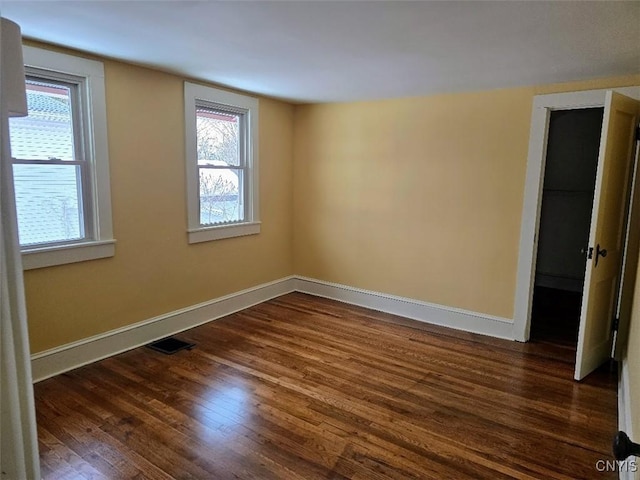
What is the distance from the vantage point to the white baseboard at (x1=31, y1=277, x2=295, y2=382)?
2.98 meters

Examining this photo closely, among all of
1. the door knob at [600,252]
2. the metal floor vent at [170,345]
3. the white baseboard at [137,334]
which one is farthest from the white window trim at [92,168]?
the door knob at [600,252]

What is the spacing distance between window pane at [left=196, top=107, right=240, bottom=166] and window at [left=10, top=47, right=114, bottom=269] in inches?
40.2

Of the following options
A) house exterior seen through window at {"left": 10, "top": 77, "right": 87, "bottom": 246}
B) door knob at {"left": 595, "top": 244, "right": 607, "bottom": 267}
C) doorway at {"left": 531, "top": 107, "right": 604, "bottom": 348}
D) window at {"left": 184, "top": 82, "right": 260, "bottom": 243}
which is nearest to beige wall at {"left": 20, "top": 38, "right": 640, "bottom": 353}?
window at {"left": 184, "top": 82, "right": 260, "bottom": 243}

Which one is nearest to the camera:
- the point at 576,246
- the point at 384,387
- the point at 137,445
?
the point at 137,445

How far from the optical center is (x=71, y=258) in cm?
302

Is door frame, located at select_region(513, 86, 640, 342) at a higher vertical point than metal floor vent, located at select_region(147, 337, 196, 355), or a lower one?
higher

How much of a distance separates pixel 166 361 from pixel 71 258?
3.46 feet

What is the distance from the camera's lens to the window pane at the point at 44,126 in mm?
2736

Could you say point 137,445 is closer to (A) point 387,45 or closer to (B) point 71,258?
(B) point 71,258

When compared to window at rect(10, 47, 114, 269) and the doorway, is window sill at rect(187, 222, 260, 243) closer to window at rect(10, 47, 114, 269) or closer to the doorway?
window at rect(10, 47, 114, 269)

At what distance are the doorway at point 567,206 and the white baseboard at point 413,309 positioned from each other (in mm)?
1376

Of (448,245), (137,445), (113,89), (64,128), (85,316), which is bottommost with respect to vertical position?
(137,445)

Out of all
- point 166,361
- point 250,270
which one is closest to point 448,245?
point 250,270

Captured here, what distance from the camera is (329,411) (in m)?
2.62
